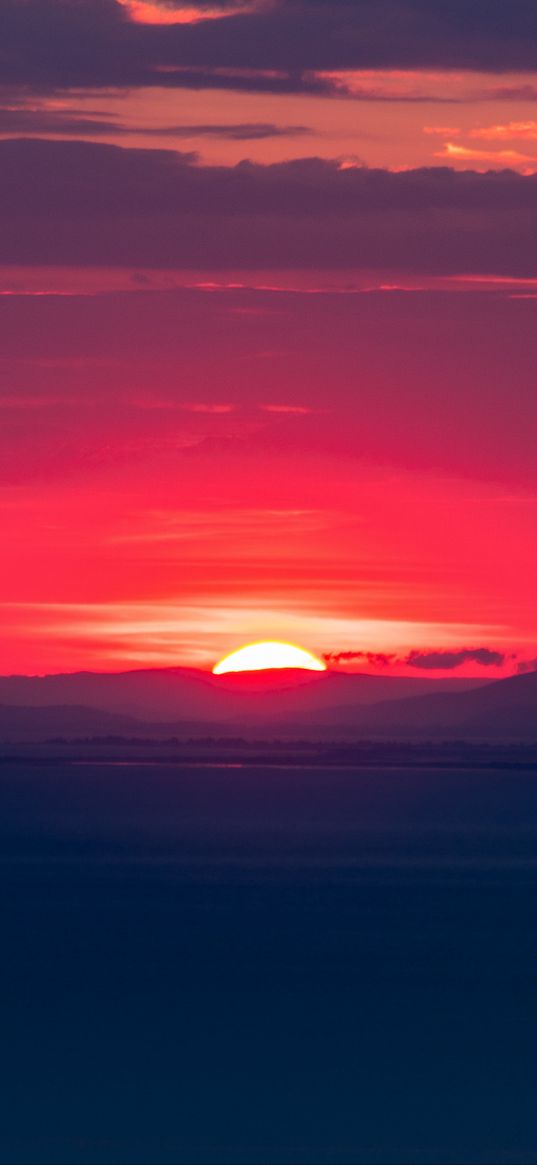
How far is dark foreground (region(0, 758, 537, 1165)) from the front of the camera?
1025 inches

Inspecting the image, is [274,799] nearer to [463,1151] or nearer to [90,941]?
[90,941]

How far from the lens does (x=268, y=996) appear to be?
120ft

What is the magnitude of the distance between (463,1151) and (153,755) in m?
156

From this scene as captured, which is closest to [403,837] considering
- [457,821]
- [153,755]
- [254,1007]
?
[457,821]

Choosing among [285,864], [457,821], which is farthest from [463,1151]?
[457,821]

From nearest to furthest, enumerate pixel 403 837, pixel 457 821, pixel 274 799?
pixel 403 837
pixel 457 821
pixel 274 799

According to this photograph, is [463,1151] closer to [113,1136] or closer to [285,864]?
[113,1136]

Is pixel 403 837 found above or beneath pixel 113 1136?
above

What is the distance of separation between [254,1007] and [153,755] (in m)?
146

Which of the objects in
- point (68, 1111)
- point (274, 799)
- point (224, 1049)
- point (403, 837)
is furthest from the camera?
point (274, 799)

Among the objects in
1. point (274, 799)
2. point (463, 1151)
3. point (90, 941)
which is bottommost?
point (463, 1151)

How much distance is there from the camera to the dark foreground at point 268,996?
2603cm

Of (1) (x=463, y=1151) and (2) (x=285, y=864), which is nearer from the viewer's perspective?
(1) (x=463, y=1151)

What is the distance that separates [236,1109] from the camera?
27250 millimetres
